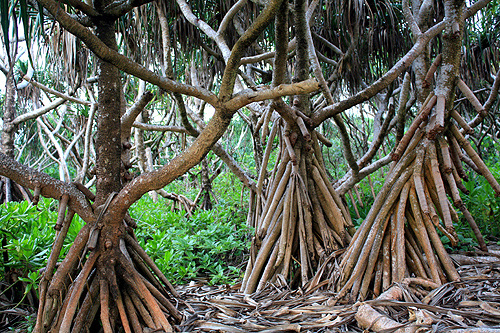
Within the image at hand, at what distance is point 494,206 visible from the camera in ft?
9.93

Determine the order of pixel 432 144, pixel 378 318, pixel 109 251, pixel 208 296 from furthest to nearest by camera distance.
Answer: pixel 208 296 → pixel 432 144 → pixel 109 251 → pixel 378 318

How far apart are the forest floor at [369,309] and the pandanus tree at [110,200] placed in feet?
1.07

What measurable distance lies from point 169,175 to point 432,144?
1.62m

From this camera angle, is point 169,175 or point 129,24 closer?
point 169,175

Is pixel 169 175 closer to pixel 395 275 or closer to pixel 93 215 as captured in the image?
pixel 93 215

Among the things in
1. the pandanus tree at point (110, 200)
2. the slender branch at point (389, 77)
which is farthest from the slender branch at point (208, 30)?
the pandanus tree at point (110, 200)

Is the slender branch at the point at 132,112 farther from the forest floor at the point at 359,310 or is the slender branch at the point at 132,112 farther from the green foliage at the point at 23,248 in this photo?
the forest floor at the point at 359,310

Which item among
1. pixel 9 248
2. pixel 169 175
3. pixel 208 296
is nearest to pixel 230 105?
pixel 169 175

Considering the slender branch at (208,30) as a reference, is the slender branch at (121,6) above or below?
below

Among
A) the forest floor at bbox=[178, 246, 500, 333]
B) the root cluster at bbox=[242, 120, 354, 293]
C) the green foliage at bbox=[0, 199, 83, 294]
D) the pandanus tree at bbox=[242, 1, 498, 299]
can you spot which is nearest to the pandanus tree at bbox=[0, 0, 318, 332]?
the forest floor at bbox=[178, 246, 500, 333]

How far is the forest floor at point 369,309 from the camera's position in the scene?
1508 millimetres

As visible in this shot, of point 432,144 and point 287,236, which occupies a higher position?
point 432,144

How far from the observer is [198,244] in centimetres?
357

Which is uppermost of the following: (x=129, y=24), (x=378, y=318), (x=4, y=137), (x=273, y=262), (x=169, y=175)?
(x=129, y=24)
